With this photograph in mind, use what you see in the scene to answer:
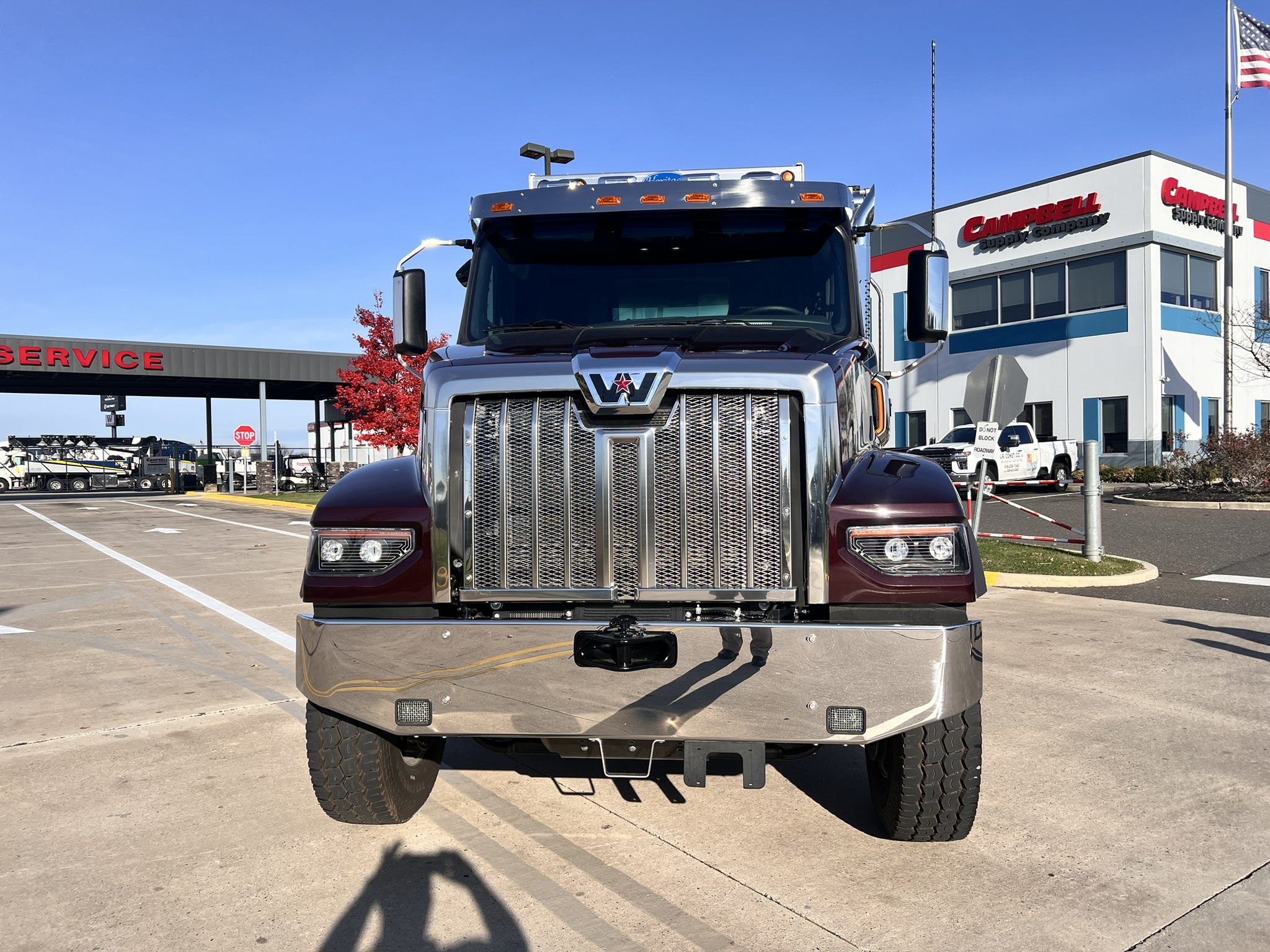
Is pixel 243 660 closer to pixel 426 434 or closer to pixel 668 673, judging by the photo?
pixel 426 434

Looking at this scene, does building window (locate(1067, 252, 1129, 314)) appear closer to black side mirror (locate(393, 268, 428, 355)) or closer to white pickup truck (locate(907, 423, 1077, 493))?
white pickup truck (locate(907, 423, 1077, 493))

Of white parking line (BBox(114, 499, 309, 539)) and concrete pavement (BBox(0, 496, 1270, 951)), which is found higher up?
white parking line (BBox(114, 499, 309, 539))

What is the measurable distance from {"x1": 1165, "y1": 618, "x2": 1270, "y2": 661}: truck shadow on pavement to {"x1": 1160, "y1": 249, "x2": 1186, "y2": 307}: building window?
2331cm

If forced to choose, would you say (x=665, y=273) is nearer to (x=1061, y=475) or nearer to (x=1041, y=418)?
(x=1061, y=475)

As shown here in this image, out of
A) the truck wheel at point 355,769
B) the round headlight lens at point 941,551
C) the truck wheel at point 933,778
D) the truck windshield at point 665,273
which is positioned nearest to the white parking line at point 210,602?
the truck wheel at point 355,769

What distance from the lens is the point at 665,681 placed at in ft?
10.2

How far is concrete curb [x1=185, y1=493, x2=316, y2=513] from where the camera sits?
91.0 ft

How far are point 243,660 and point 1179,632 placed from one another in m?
6.88

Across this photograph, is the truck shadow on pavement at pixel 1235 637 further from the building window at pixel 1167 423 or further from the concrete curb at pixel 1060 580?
the building window at pixel 1167 423

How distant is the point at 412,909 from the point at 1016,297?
31811mm

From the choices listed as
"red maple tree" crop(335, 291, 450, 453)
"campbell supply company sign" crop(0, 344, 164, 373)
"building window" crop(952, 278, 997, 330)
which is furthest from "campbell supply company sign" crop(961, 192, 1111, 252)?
"campbell supply company sign" crop(0, 344, 164, 373)

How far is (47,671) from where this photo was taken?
6672mm

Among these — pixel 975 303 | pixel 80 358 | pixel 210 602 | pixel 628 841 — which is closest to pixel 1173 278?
pixel 975 303

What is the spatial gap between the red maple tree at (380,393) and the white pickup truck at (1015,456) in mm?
16053
